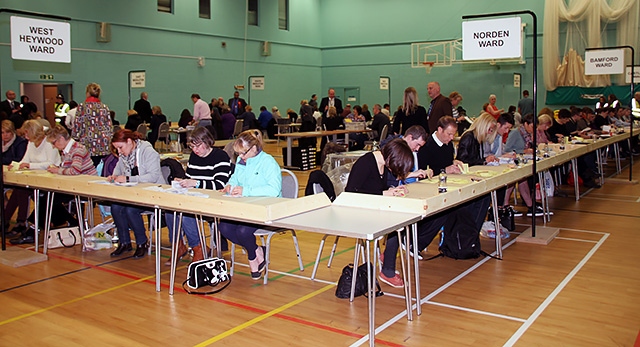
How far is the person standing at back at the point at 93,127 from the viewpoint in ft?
24.6

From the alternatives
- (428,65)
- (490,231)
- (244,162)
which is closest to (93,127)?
(244,162)

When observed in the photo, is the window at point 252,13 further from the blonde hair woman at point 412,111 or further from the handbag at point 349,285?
the handbag at point 349,285

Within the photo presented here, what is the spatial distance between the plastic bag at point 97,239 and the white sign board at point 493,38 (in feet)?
12.4

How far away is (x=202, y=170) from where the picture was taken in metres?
4.98

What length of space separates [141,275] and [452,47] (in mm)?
16974

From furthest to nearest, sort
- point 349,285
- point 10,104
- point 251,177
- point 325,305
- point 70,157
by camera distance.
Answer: point 10,104 < point 70,157 < point 251,177 < point 349,285 < point 325,305

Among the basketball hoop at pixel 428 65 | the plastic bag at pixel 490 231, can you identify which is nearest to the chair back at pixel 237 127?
the basketball hoop at pixel 428 65

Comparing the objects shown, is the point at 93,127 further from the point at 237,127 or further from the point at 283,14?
the point at 283,14

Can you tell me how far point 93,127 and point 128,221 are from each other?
8.46ft

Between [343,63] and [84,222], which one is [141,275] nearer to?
[84,222]

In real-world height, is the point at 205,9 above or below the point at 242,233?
above

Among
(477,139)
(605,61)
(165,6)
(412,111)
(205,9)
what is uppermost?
(205,9)

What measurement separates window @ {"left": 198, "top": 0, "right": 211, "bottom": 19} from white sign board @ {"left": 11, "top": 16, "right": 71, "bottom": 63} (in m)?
12.9

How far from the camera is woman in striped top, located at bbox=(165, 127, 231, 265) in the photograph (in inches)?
195
